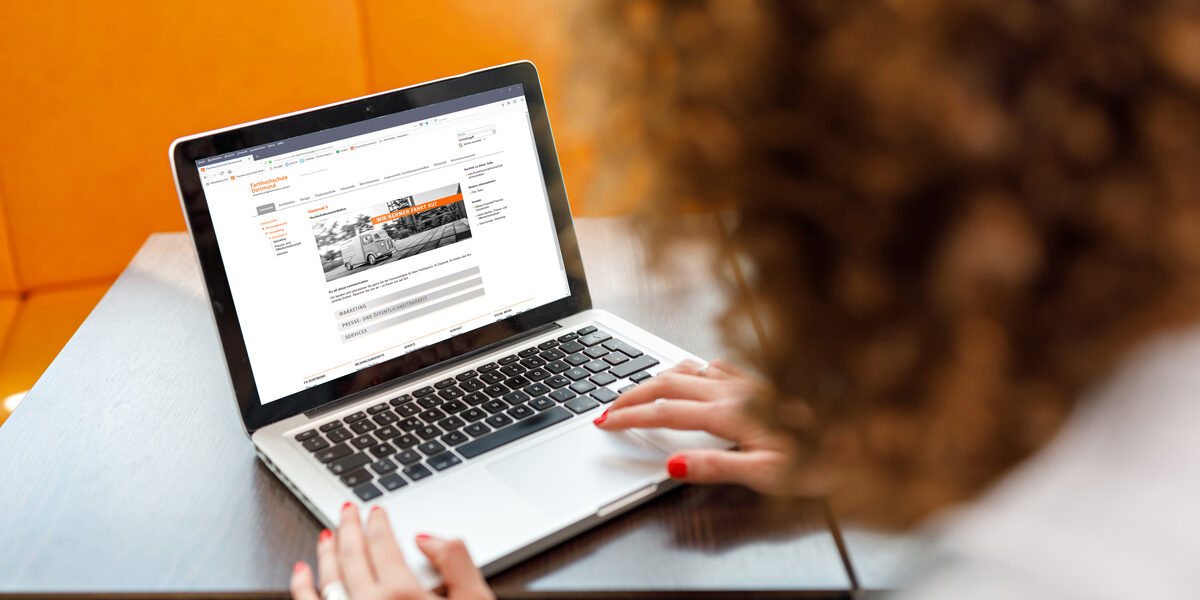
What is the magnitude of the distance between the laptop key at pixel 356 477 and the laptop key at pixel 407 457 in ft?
0.09

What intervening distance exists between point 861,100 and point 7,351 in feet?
5.57

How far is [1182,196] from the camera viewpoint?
30 centimetres

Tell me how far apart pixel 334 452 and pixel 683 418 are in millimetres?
293

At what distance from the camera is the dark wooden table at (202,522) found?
2.08ft

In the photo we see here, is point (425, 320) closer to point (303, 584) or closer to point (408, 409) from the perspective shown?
point (408, 409)

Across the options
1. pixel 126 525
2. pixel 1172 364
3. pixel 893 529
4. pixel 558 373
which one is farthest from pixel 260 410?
pixel 1172 364

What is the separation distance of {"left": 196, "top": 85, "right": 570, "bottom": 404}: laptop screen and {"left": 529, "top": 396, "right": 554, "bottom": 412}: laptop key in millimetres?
130

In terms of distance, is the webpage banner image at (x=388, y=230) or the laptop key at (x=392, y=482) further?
the webpage banner image at (x=388, y=230)

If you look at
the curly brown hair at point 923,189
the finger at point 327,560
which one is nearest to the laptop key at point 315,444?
the finger at point 327,560

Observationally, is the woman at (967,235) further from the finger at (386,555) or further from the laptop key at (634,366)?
the laptop key at (634,366)

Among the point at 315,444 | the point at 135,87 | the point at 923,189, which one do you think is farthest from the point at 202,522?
the point at 135,87

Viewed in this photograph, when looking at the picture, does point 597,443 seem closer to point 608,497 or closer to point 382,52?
point 608,497

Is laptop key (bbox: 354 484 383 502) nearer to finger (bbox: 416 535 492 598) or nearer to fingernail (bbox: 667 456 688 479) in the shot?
finger (bbox: 416 535 492 598)

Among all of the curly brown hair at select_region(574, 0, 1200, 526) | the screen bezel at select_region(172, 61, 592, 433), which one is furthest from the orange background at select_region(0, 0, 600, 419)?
the curly brown hair at select_region(574, 0, 1200, 526)
